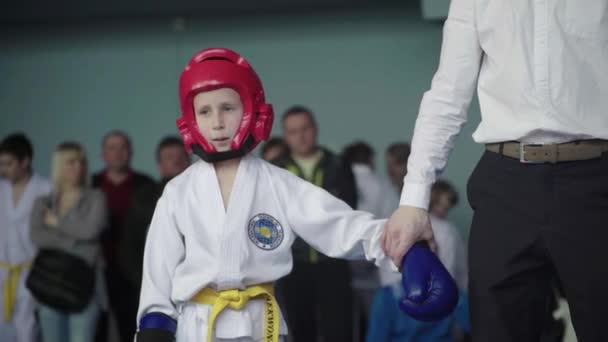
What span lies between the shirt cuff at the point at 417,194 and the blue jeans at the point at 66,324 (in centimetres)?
342

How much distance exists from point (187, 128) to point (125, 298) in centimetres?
318

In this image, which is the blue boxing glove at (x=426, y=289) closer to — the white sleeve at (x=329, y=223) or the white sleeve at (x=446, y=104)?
the white sleeve at (x=446, y=104)

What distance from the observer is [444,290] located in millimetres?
2568

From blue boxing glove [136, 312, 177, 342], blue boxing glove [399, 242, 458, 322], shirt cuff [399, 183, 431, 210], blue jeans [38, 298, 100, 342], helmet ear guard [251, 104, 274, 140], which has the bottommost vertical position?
blue jeans [38, 298, 100, 342]

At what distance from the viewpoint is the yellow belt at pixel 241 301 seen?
112 inches

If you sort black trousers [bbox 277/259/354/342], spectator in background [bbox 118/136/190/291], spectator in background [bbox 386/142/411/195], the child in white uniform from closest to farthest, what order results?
Answer: the child in white uniform < black trousers [bbox 277/259/354/342] < spectator in background [bbox 118/136/190/291] < spectator in background [bbox 386/142/411/195]

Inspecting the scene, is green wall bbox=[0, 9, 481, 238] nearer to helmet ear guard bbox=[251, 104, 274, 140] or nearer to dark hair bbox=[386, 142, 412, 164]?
dark hair bbox=[386, 142, 412, 164]

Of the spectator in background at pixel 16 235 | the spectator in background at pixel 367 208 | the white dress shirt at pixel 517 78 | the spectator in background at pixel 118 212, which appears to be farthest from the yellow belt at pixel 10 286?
the white dress shirt at pixel 517 78

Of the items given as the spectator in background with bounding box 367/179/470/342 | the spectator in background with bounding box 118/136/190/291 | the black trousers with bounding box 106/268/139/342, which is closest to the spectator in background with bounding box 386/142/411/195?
the spectator in background with bounding box 367/179/470/342

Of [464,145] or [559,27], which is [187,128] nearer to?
[559,27]

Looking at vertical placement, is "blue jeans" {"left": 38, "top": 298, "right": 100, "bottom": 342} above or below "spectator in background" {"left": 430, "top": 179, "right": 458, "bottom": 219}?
below

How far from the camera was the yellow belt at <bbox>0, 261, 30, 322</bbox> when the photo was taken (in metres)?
5.73

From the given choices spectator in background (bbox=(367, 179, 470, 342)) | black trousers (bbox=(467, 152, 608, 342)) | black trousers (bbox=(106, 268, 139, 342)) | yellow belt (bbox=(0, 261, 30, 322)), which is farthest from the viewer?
black trousers (bbox=(106, 268, 139, 342))

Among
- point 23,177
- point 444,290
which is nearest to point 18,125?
point 23,177
